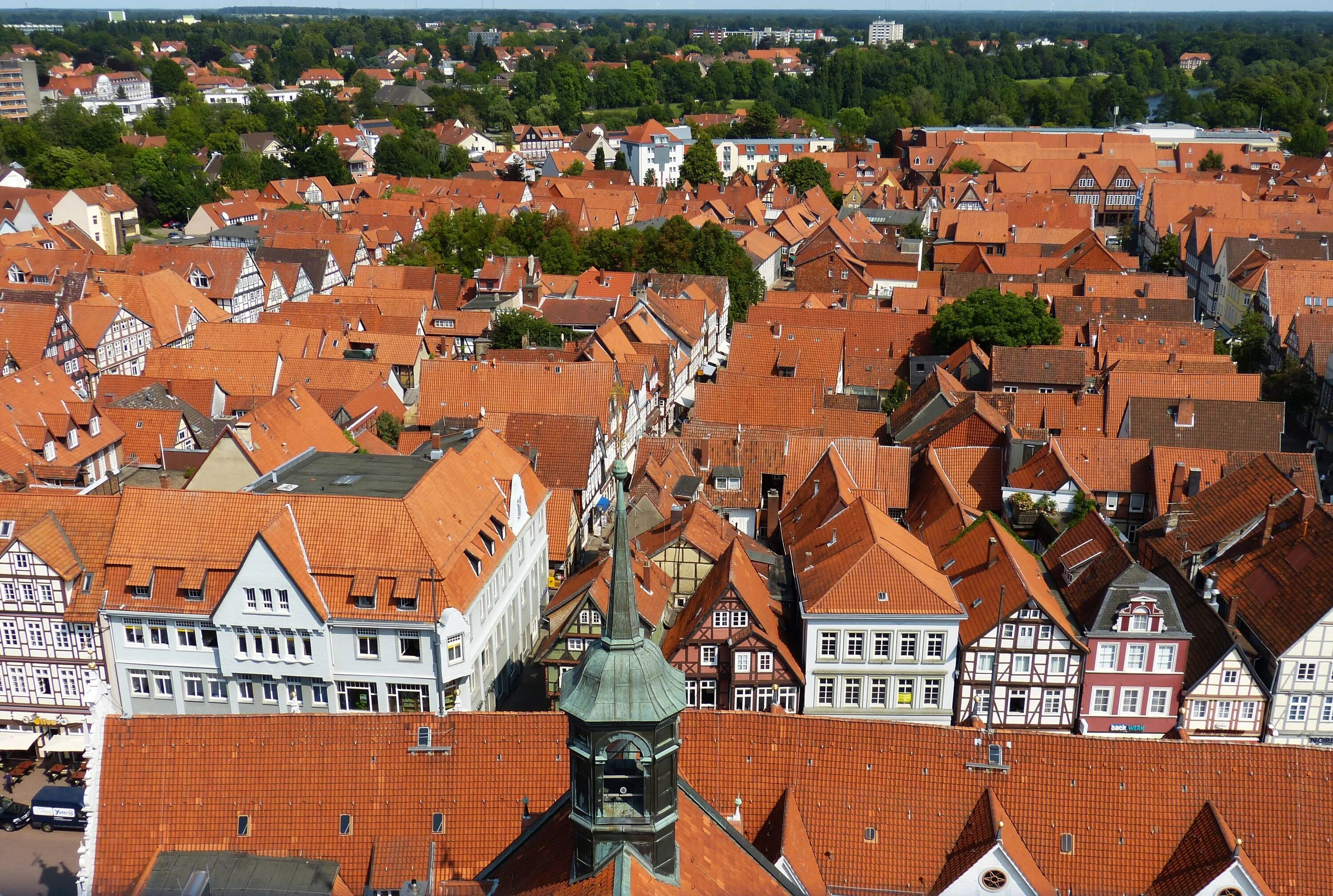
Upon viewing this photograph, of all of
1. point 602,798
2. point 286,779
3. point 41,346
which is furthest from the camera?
point 41,346

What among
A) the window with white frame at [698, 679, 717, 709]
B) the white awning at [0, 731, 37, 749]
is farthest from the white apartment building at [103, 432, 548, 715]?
the window with white frame at [698, 679, 717, 709]

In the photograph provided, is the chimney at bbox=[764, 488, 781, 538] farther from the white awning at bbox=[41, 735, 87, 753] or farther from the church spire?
the church spire

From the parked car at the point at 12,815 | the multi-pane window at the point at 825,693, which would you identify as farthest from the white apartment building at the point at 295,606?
the multi-pane window at the point at 825,693

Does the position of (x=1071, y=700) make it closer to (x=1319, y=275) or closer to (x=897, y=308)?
(x=897, y=308)

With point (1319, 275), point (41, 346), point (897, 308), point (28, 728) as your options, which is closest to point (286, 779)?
point (28, 728)

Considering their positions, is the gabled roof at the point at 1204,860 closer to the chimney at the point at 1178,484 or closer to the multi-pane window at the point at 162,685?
the chimney at the point at 1178,484
